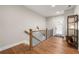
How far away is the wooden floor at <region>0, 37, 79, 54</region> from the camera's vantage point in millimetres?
1896

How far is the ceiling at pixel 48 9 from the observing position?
6.10 ft

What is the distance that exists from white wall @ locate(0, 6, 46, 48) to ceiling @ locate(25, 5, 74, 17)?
106mm

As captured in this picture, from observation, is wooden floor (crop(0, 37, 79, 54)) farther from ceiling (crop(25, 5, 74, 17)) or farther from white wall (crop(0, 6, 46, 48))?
A: ceiling (crop(25, 5, 74, 17))

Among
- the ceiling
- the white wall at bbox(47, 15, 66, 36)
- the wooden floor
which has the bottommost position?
the wooden floor

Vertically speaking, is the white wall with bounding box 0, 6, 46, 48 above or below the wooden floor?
above

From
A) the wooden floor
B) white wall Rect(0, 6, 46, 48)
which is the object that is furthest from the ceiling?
the wooden floor

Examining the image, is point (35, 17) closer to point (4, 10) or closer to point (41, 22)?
point (41, 22)

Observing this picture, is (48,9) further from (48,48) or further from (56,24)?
(48,48)

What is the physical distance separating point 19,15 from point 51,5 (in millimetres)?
774

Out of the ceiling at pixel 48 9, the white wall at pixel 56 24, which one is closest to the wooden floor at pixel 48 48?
the white wall at pixel 56 24

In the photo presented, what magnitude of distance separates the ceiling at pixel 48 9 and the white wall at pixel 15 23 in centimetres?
11

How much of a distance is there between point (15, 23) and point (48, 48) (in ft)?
3.22
